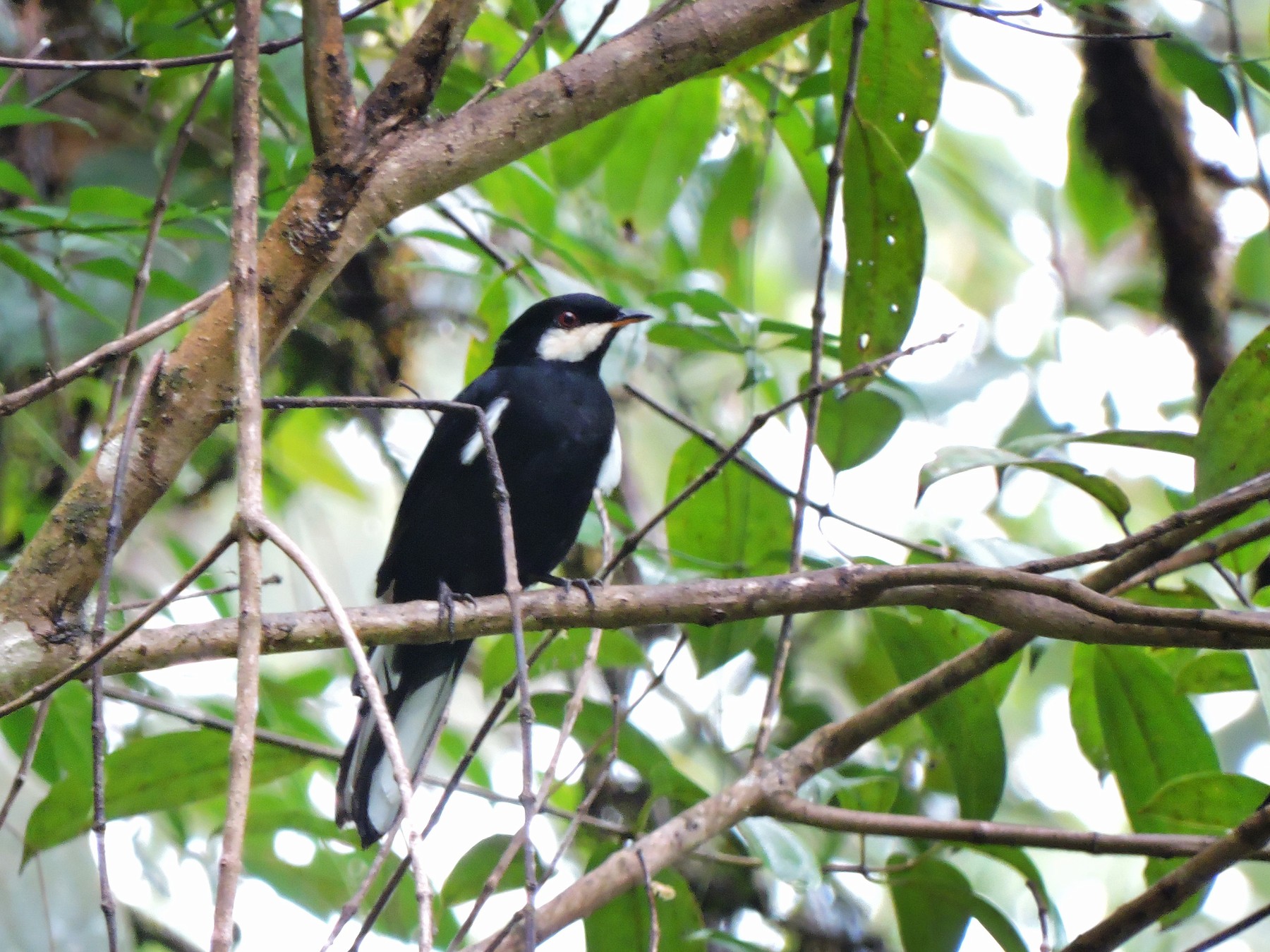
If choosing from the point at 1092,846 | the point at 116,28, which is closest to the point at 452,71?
the point at 116,28

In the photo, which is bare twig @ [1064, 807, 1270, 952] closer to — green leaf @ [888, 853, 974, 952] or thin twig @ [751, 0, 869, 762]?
green leaf @ [888, 853, 974, 952]

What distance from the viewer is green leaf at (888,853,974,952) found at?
3029 millimetres

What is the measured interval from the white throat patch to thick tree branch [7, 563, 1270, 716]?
177cm

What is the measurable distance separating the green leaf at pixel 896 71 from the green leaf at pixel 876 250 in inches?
4.2

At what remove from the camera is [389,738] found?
143 centimetres

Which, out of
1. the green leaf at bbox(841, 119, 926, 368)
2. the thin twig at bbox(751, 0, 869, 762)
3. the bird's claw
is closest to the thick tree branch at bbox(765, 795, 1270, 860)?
the thin twig at bbox(751, 0, 869, 762)

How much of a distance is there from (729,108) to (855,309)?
1.79 metres

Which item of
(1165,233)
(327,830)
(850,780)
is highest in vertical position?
(1165,233)

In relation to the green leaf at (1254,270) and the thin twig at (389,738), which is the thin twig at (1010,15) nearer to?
the thin twig at (389,738)

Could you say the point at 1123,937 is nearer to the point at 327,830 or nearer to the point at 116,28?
the point at 327,830

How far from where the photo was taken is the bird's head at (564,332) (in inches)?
163

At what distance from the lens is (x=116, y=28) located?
4582 mm

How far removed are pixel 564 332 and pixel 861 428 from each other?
1.38 m

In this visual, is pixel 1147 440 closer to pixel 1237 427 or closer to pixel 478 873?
pixel 1237 427
